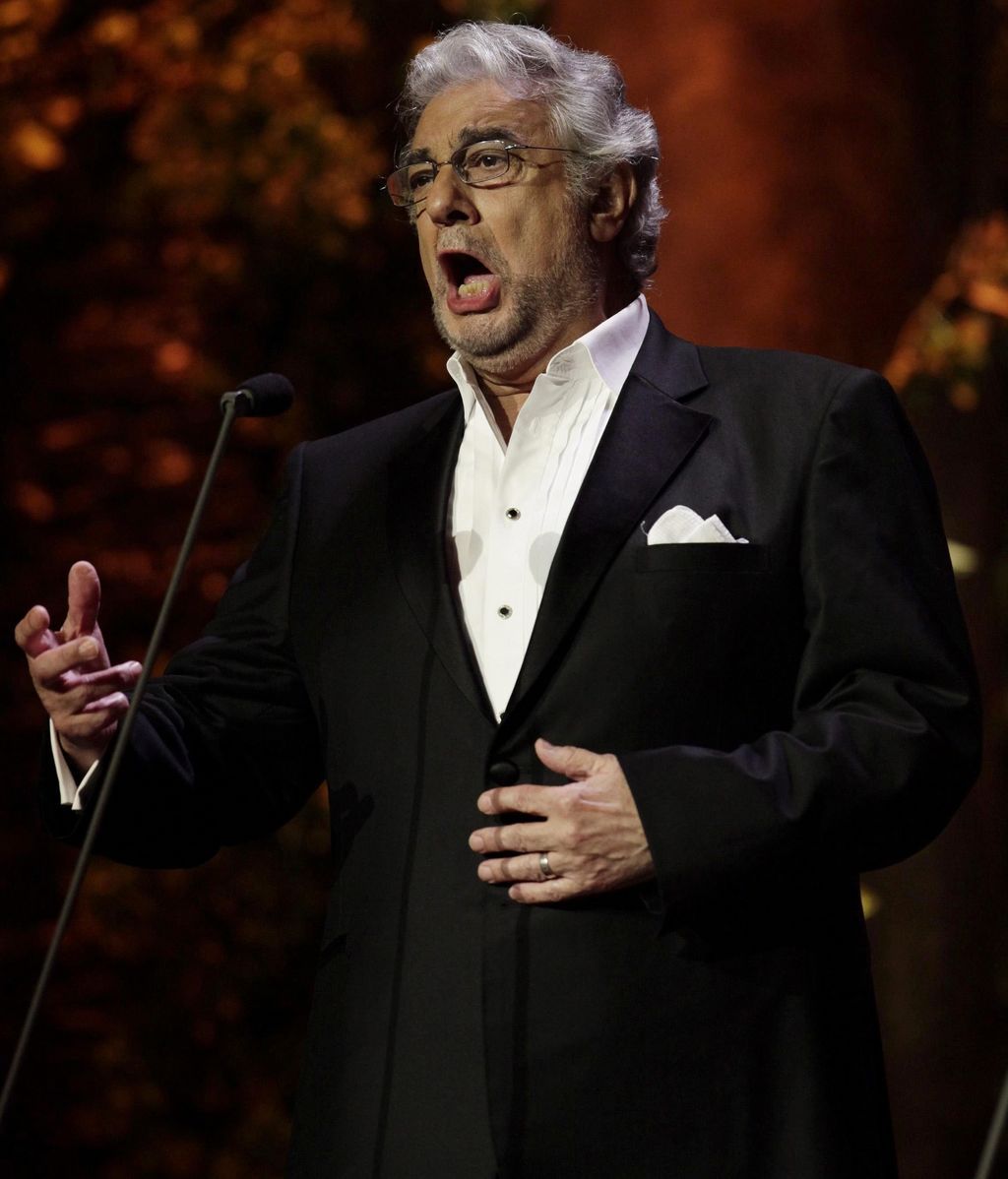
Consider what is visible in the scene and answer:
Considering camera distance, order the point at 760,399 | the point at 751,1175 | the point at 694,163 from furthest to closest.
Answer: the point at 694,163, the point at 760,399, the point at 751,1175

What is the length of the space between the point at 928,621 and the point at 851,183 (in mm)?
1655

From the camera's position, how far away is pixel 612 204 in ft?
6.84

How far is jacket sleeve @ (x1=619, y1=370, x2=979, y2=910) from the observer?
1515mm

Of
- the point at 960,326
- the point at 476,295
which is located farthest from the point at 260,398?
the point at 960,326

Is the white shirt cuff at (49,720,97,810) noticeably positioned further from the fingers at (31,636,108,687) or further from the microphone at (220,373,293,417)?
the microphone at (220,373,293,417)

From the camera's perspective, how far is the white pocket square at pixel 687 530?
1.68 metres

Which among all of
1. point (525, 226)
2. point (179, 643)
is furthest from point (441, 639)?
point (179, 643)

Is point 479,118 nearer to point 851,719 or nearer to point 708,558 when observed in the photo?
point 708,558

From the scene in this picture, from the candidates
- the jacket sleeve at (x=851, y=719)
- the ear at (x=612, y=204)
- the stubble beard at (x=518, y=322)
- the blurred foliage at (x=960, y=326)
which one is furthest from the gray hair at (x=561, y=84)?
the blurred foliage at (x=960, y=326)

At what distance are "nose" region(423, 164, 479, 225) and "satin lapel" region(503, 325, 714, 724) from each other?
272mm

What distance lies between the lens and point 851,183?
3.08m

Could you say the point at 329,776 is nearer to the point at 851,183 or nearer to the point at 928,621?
the point at 928,621

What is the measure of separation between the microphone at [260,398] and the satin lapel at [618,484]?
324 millimetres

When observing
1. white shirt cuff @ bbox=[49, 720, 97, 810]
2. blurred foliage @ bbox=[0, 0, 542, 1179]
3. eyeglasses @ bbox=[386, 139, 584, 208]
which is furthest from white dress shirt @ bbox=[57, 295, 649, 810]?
blurred foliage @ bbox=[0, 0, 542, 1179]
